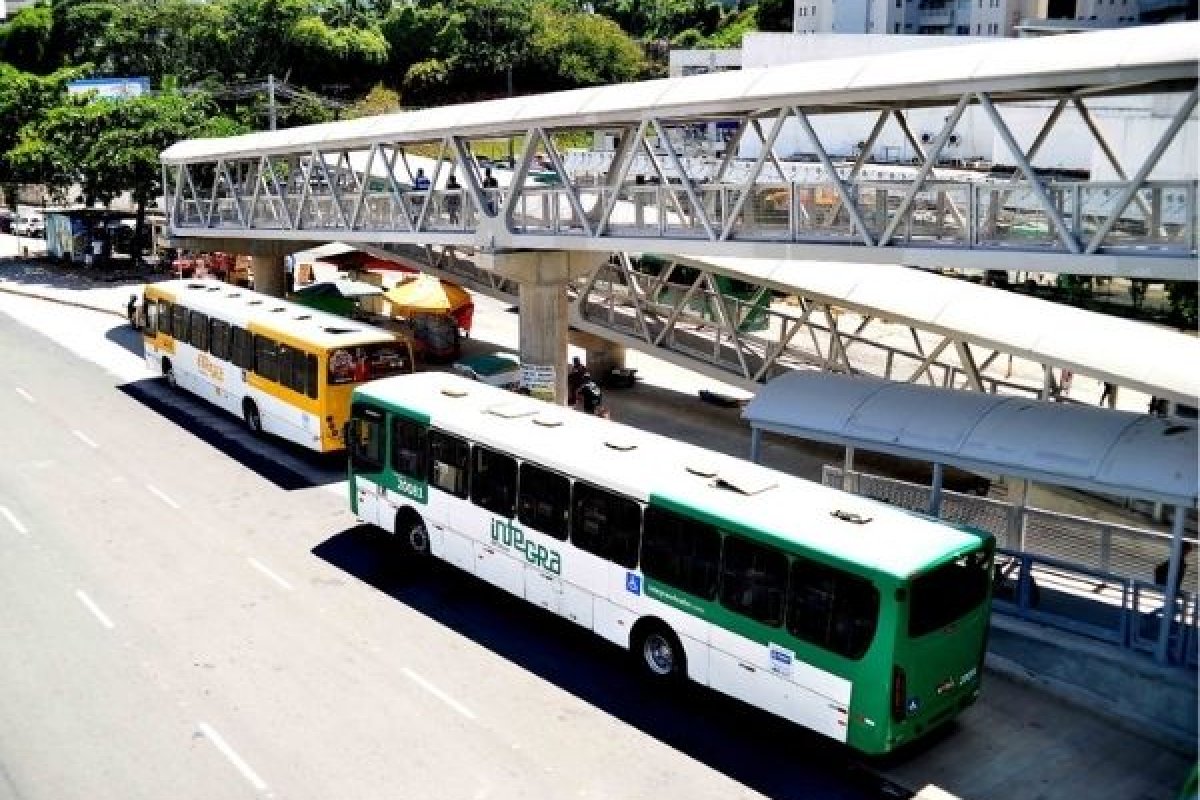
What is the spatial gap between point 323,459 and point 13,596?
685cm

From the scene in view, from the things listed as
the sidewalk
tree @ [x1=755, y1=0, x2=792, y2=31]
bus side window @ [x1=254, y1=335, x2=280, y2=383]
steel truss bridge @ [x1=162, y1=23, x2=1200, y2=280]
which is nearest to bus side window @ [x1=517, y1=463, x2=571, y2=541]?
the sidewalk

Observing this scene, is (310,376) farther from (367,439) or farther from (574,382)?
(574,382)

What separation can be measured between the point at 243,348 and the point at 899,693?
1525cm

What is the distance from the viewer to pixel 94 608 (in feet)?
46.0

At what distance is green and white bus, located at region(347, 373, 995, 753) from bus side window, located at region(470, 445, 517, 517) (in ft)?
0.08

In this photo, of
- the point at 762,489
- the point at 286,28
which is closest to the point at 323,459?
the point at 762,489

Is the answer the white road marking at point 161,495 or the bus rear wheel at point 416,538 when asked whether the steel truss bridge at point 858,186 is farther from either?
the white road marking at point 161,495

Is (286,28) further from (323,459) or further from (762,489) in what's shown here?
(762,489)

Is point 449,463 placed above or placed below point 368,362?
below

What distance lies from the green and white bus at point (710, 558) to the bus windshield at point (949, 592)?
0.02 m

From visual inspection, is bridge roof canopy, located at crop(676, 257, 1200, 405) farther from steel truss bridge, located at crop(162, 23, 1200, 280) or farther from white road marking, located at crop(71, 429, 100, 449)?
white road marking, located at crop(71, 429, 100, 449)

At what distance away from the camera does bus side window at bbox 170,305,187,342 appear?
78.9 feet

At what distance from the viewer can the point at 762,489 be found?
1160 cm

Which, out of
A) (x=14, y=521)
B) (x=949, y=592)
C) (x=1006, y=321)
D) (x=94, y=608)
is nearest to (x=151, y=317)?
(x=14, y=521)
